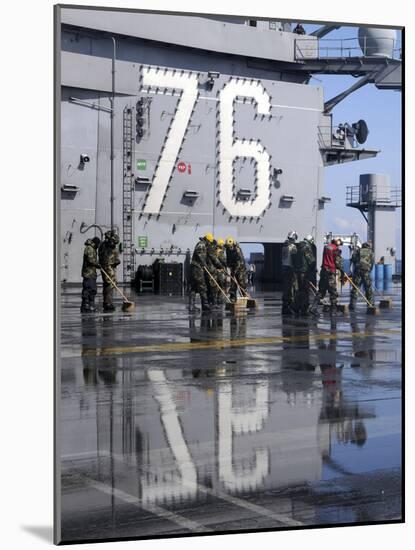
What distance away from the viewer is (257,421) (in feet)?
22.2

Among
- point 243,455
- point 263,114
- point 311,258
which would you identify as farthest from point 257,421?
point 263,114

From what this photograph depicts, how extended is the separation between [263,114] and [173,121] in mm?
707

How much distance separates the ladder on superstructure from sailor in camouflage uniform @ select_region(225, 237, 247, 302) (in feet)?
2.45

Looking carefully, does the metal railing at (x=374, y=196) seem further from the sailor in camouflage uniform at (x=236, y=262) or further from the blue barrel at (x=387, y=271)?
the sailor in camouflage uniform at (x=236, y=262)

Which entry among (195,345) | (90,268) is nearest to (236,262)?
(90,268)

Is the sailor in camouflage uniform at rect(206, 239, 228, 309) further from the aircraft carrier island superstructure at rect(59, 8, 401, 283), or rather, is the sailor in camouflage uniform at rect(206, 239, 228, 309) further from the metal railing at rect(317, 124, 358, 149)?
the metal railing at rect(317, 124, 358, 149)

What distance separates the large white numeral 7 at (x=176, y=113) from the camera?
6.50 metres

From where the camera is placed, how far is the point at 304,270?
22.0 ft

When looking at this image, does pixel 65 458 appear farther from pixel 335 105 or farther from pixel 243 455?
pixel 335 105

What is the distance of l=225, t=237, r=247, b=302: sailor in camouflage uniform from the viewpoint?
21.7 feet

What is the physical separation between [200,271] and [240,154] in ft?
3.32

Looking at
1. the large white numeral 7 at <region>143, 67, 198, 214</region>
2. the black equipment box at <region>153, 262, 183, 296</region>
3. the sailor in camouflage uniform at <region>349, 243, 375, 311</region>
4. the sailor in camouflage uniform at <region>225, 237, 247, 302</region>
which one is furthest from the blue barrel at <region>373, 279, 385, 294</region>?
the large white numeral 7 at <region>143, 67, 198, 214</region>

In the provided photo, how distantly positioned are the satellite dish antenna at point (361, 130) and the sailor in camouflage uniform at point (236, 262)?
4.02 feet

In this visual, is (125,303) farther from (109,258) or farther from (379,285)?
(379,285)
